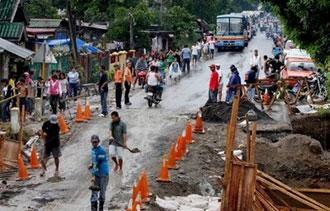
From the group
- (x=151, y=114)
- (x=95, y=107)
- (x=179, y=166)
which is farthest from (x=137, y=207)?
(x=95, y=107)

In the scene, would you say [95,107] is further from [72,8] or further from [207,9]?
[207,9]

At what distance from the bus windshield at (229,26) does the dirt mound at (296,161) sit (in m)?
39.4

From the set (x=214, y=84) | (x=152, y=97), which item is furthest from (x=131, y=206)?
(x=152, y=97)

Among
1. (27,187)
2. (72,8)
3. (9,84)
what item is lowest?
(27,187)

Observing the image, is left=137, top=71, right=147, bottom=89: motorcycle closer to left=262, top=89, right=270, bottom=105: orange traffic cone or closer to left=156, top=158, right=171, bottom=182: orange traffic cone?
left=262, top=89, right=270, bottom=105: orange traffic cone

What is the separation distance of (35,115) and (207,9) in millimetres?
53010

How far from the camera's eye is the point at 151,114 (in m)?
26.5

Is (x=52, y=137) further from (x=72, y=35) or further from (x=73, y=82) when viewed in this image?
(x=72, y=35)

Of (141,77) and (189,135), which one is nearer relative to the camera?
(189,135)

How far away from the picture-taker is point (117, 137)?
59.9 ft

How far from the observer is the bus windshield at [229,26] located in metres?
60.1

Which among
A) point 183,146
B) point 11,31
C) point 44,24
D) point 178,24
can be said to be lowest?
point 183,146

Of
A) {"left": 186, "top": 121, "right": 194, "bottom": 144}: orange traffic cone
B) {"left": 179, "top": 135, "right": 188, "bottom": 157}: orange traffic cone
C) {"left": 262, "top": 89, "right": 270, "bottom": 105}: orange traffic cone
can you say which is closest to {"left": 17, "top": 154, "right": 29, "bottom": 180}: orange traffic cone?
{"left": 179, "top": 135, "right": 188, "bottom": 157}: orange traffic cone

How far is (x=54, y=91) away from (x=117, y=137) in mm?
8261
